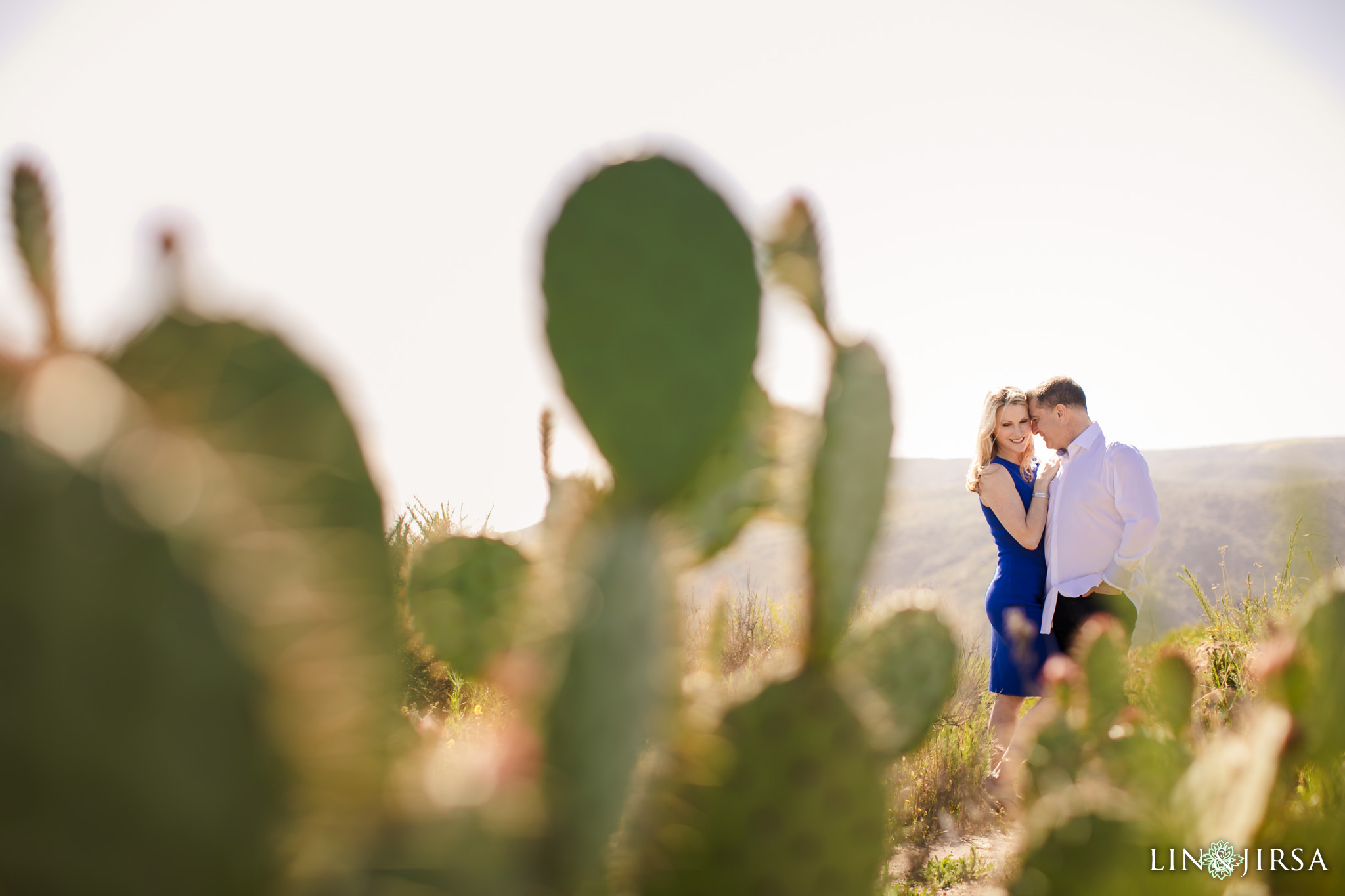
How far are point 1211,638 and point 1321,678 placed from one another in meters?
4.37

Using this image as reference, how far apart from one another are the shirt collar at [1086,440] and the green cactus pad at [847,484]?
3.31 meters

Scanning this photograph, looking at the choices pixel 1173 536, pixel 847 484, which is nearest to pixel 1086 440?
pixel 847 484

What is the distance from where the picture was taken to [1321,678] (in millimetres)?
556

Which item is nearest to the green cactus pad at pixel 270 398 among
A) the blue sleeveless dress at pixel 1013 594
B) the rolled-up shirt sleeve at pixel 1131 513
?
the blue sleeveless dress at pixel 1013 594

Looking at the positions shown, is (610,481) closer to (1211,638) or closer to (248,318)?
(248,318)

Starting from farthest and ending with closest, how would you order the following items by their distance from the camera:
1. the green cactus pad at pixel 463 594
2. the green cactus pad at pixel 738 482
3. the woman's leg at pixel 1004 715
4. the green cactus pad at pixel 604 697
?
the woman's leg at pixel 1004 715
the green cactus pad at pixel 463 594
the green cactus pad at pixel 738 482
the green cactus pad at pixel 604 697

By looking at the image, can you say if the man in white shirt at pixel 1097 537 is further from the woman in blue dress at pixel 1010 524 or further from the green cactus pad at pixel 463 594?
the green cactus pad at pixel 463 594

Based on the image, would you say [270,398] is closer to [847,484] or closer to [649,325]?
[649,325]

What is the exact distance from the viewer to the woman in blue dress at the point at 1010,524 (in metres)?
3.38

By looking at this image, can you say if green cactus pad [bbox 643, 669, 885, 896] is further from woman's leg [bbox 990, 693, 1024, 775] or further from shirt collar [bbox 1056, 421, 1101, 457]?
shirt collar [bbox 1056, 421, 1101, 457]

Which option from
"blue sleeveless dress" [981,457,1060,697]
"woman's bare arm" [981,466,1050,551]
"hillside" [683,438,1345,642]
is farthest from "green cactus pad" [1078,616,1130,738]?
"hillside" [683,438,1345,642]

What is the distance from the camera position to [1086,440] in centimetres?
343

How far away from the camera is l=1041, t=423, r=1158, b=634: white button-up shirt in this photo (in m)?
3.14

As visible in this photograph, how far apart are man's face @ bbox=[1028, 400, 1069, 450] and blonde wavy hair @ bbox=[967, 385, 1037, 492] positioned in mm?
75
